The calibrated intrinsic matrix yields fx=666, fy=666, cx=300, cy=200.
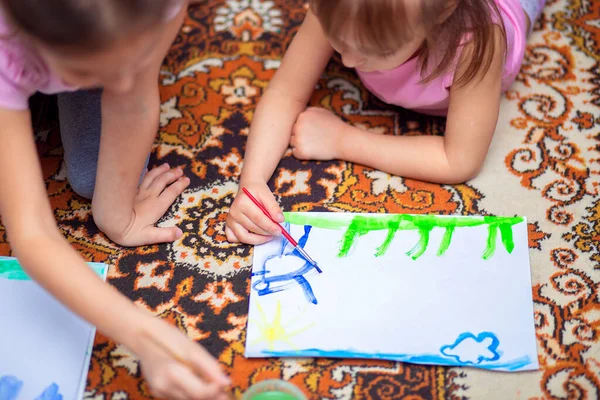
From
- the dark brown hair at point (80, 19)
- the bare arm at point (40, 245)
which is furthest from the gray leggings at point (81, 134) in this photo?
the dark brown hair at point (80, 19)

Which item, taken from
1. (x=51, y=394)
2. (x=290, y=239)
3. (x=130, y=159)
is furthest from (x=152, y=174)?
(x=51, y=394)

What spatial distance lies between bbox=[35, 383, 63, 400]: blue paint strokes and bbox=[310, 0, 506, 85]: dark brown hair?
0.55m

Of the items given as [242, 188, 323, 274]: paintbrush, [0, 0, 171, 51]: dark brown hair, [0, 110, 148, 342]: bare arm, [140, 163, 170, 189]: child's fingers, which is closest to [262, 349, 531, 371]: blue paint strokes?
[242, 188, 323, 274]: paintbrush

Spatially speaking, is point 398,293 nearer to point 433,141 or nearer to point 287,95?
point 433,141

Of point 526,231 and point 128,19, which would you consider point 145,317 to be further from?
point 526,231

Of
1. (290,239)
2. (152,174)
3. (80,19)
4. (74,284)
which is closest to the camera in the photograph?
(80,19)

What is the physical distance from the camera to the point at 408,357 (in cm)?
Result: 84

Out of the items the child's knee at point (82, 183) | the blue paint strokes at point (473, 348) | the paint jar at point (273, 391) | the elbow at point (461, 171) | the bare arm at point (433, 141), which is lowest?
the paint jar at point (273, 391)

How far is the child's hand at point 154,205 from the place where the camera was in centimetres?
96

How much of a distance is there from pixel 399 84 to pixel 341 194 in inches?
7.7

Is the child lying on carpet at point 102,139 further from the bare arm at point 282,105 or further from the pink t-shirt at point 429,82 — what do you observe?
the pink t-shirt at point 429,82

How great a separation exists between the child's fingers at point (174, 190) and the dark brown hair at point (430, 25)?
0.35 m

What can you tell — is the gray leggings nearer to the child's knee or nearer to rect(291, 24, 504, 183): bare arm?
the child's knee

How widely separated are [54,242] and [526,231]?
0.64 metres
